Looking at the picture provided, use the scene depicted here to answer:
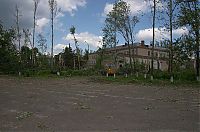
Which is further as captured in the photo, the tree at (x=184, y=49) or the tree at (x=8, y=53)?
the tree at (x=8, y=53)

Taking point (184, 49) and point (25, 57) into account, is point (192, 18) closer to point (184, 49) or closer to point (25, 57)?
point (184, 49)

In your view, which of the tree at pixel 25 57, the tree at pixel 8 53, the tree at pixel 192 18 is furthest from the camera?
the tree at pixel 25 57

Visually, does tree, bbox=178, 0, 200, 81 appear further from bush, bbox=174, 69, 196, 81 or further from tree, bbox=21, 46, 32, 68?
tree, bbox=21, 46, 32, 68

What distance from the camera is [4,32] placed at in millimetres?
56938

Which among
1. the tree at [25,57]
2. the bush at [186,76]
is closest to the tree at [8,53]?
the tree at [25,57]

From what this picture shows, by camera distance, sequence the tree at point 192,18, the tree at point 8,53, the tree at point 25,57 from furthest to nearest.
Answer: the tree at point 25,57, the tree at point 8,53, the tree at point 192,18

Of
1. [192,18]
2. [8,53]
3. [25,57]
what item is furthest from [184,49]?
[25,57]

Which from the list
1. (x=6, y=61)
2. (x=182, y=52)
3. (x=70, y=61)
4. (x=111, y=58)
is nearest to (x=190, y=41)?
(x=182, y=52)

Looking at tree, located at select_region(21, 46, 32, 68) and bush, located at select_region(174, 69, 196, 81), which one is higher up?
tree, located at select_region(21, 46, 32, 68)

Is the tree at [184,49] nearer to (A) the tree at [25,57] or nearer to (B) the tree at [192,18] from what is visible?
(B) the tree at [192,18]

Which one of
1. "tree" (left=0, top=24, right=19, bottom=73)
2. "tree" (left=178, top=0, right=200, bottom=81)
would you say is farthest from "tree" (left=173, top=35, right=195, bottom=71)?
"tree" (left=0, top=24, right=19, bottom=73)

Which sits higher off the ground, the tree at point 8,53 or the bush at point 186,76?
the tree at point 8,53

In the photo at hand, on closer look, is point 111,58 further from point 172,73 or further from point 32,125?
point 32,125

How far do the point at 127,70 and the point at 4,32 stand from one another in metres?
22.6
